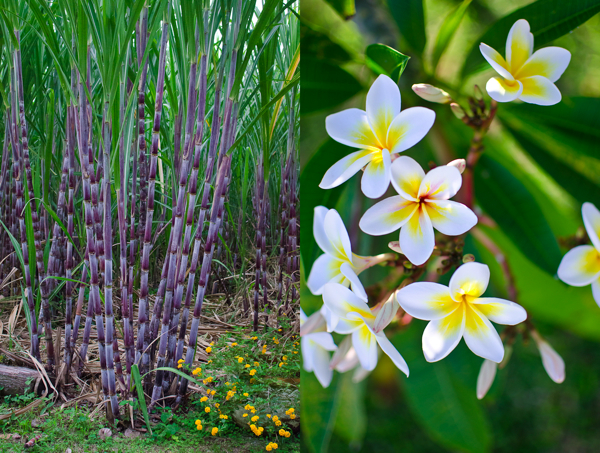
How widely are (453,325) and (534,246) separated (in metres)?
0.13

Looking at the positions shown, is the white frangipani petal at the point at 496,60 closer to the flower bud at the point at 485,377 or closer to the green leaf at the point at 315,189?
the green leaf at the point at 315,189

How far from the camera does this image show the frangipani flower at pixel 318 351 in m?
0.56

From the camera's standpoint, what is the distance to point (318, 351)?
22.2 inches

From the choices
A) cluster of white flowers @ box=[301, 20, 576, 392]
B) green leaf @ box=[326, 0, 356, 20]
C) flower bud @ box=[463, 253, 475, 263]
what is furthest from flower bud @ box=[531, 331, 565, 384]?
green leaf @ box=[326, 0, 356, 20]

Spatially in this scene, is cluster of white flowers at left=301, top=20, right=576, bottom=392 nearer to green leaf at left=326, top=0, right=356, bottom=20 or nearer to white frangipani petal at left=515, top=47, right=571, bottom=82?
white frangipani petal at left=515, top=47, right=571, bottom=82

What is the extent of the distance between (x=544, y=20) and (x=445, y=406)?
48 centimetres

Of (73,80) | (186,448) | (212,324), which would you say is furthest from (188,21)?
(212,324)

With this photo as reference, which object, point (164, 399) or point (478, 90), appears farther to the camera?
point (164, 399)

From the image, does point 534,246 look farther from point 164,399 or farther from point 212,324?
A: point 212,324

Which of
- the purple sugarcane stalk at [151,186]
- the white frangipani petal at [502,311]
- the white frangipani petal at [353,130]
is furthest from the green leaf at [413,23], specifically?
the purple sugarcane stalk at [151,186]

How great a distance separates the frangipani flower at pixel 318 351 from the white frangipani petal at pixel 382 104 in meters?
0.26

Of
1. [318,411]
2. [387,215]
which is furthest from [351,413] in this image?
[387,215]

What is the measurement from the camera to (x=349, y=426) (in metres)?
0.55

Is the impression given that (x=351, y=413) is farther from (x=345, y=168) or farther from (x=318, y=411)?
(x=345, y=168)
